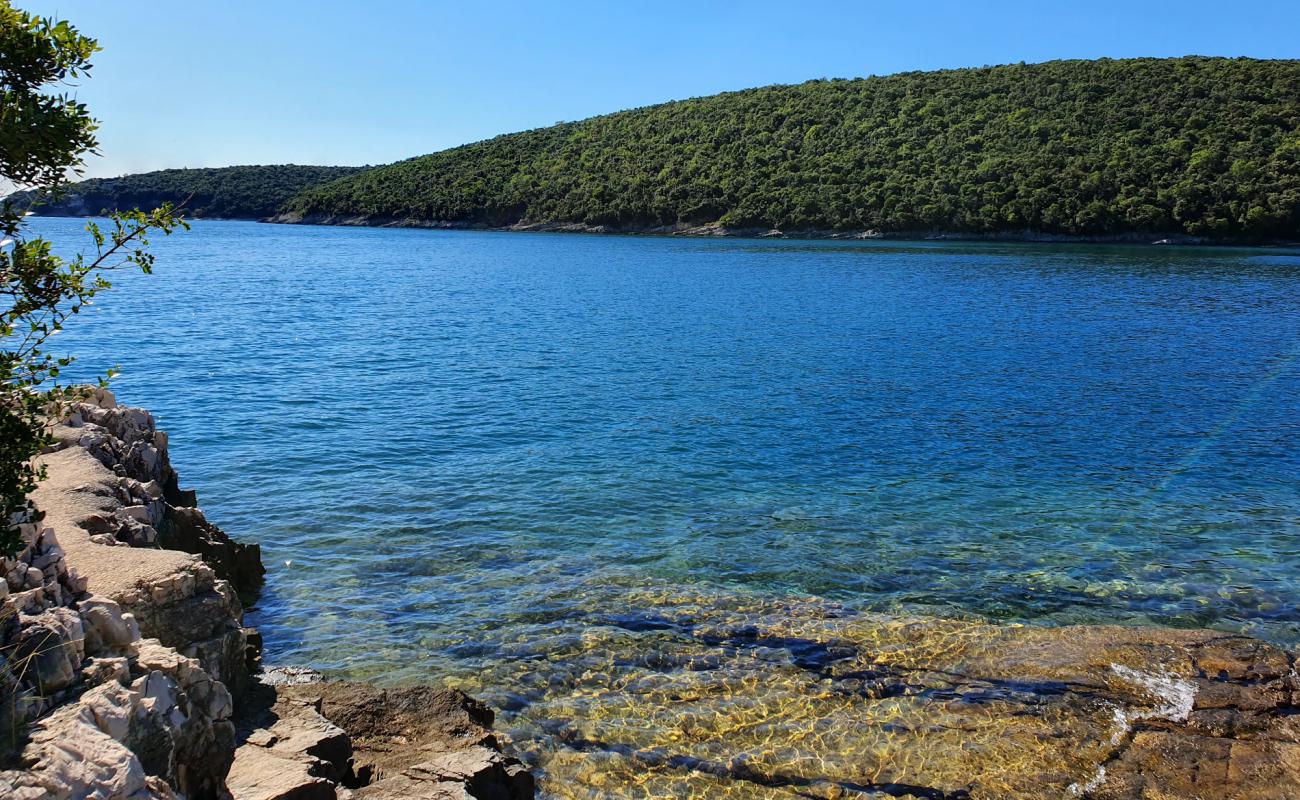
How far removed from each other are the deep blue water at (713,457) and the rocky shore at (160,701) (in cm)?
228

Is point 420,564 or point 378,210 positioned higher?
point 378,210

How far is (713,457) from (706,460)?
1.05 ft

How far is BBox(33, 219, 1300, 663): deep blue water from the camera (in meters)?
13.1

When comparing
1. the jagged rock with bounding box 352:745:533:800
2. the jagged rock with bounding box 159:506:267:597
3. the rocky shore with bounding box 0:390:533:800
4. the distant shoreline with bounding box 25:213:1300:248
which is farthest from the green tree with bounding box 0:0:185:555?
the distant shoreline with bounding box 25:213:1300:248

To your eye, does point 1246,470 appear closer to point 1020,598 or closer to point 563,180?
point 1020,598

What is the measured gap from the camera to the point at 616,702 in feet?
32.4

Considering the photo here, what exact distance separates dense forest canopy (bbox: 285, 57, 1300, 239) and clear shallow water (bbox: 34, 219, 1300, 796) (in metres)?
69.8

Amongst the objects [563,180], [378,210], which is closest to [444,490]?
[563,180]

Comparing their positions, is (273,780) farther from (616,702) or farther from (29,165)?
(29,165)

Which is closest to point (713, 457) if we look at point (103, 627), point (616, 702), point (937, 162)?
point (616, 702)

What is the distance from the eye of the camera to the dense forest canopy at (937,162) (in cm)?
10944

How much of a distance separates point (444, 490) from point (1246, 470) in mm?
18806

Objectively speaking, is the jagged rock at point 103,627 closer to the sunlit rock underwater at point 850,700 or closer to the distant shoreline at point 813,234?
the sunlit rock underwater at point 850,700

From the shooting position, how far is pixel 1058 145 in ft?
406
